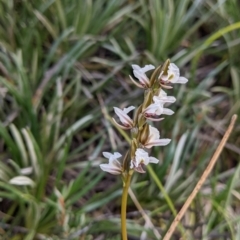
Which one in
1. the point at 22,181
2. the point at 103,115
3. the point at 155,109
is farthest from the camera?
the point at 103,115

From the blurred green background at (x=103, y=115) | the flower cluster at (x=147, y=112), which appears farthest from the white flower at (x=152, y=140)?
the blurred green background at (x=103, y=115)

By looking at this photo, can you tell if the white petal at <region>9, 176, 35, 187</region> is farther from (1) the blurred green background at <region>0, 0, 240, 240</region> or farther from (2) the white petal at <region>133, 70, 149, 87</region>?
(2) the white petal at <region>133, 70, 149, 87</region>

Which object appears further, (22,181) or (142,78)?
(22,181)

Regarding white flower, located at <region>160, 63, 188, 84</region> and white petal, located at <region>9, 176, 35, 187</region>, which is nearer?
white flower, located at <region>160, 63, 188, 84</region>

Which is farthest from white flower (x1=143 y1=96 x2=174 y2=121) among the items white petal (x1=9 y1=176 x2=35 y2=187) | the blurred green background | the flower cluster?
white petal (x1=9 y1=176 x2=35 y2=187)

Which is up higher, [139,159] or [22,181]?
[139,159]

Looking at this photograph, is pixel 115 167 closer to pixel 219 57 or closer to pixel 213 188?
pixel 213 188

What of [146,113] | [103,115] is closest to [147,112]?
[146,113]

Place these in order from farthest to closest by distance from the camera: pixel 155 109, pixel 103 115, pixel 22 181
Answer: pixel 103 115, pixel 22 181, pixel 155 109

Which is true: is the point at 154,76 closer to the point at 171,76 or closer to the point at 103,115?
the point at 171,76
